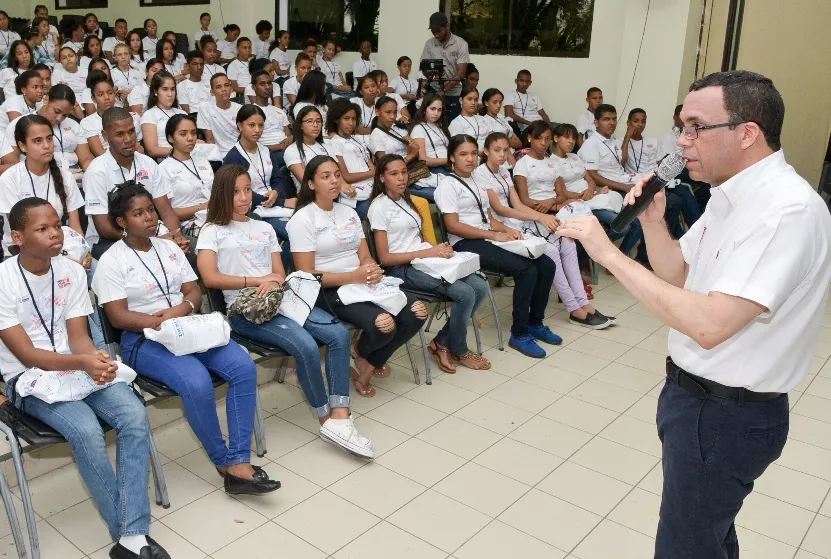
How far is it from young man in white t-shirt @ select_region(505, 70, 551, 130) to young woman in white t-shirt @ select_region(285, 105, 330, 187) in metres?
3.69

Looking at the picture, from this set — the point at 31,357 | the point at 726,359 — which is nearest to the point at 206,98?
the point at 31,357

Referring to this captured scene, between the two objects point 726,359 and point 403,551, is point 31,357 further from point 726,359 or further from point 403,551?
point 726,359

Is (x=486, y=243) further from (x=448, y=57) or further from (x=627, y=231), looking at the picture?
(x=448, y=57)

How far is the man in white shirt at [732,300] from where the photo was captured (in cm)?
142

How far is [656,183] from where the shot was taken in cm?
164

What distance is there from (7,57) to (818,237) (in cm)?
721

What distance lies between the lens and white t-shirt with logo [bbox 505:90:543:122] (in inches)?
316

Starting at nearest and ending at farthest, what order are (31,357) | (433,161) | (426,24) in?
1. (31,357)
2. (433,161)
3. (426,24)

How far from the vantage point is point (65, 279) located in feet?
8.46

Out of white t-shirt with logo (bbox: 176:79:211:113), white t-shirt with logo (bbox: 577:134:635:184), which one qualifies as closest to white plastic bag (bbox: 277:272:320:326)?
white t-shirt with logo (bbox: 577:134:635:184)

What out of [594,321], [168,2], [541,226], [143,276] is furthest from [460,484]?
[168,2]

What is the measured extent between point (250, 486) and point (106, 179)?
1855 millimetres

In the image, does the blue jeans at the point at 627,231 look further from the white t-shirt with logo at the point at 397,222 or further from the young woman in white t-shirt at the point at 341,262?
the young woman in white t-shirt at the point at 341,262

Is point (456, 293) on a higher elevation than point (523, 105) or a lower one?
lower
